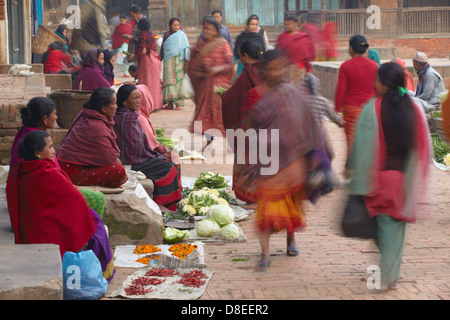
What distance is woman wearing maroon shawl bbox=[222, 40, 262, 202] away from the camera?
7559 mm

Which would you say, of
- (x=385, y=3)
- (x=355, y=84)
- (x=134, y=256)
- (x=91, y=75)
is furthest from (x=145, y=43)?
(x=385, y=3)

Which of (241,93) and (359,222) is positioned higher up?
(241,93)

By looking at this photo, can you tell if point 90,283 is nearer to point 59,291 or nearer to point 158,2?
point 59,291

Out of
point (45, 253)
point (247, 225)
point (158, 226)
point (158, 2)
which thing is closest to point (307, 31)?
point (247, 225)

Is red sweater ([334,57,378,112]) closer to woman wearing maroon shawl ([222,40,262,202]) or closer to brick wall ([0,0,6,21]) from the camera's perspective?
woman wearing maroon shawl ([222,40,262,202])

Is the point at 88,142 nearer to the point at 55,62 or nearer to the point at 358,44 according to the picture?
the point at 358,44

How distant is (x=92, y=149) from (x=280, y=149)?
1.89m

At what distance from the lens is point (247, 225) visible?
7383 mm

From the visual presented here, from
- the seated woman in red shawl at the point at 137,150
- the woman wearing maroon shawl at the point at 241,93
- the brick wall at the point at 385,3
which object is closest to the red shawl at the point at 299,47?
the woman wearing maroon shawl at the point at 241,93

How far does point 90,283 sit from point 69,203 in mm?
600

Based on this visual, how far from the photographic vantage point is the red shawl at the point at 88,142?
6512 mm

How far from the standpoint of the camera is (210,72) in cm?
1005

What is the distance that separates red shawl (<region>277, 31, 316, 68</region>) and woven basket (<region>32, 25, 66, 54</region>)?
930cm

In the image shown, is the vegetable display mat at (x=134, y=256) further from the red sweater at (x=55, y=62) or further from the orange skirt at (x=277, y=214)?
the red sweater at (x=55, y=62)
